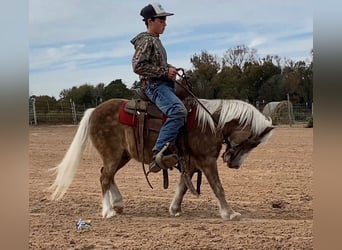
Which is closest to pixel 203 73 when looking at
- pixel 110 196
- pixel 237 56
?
pixel 237 56

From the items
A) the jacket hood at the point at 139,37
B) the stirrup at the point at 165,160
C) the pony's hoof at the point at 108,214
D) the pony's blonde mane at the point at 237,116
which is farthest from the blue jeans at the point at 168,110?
the pony's hoof at the point at 108,214

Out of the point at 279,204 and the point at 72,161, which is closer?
the point at 72,161

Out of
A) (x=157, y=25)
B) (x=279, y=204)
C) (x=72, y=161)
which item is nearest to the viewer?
(x=157, y=25)

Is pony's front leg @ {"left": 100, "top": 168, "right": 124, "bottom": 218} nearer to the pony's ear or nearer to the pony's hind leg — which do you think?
the pony's hind leg

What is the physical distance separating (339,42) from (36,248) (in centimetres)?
168

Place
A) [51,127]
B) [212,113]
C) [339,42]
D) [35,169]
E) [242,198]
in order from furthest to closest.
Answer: [51,127]
[35,169]
[242,198]
[212,113]
[339,42]

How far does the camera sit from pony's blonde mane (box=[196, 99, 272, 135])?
2.76 metres

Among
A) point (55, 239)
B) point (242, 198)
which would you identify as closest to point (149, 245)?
point (55, 239)

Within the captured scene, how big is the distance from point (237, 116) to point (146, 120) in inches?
21.8

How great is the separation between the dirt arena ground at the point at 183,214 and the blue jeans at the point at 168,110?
1.63 ft

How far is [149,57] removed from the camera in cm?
250

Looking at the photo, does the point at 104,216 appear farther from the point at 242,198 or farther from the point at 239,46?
the point at 239,46

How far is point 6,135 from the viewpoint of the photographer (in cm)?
111

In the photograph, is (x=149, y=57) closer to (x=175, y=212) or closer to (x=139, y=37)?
(x=139, y=37)
